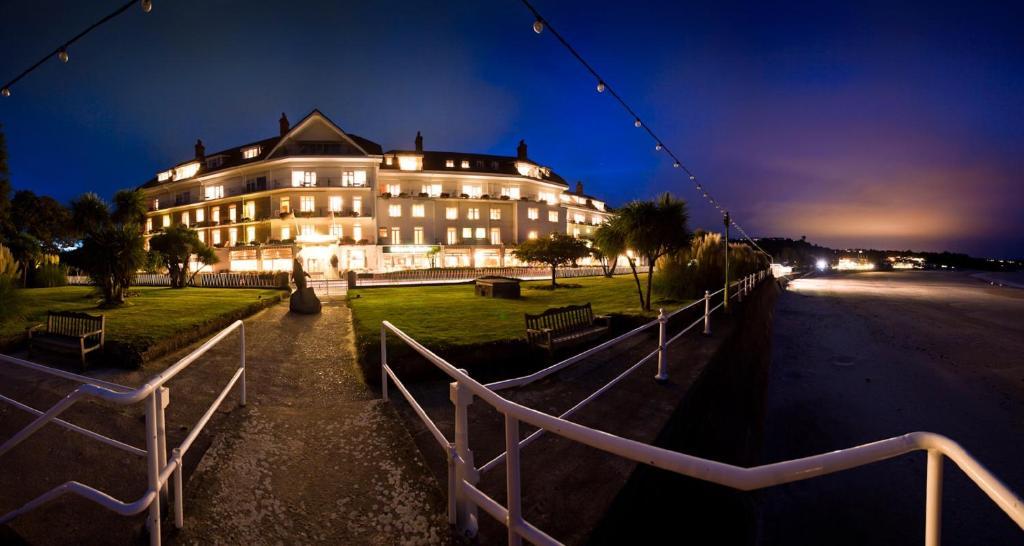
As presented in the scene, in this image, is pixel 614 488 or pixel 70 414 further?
pixel 70 414

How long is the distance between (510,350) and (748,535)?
4.73m

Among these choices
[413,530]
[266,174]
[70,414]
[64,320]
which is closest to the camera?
[413,530]

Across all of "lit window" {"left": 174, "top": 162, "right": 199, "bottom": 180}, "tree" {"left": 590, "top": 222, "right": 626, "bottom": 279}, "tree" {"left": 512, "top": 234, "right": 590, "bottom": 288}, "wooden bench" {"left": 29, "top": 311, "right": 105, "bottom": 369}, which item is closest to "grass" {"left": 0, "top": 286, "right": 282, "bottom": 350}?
"wooden bench" {"left": 29, "top": 311, "right": 105, "bottom": 369}

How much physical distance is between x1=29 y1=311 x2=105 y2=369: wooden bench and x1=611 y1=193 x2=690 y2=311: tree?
1376 cm

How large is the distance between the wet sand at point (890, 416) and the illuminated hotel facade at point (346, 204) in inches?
1437

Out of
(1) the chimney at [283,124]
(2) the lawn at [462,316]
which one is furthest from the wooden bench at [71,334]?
(1) the chimney at [283,124]

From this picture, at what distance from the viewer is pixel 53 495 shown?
2727 mm

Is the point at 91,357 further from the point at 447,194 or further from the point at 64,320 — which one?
the point at 447,194

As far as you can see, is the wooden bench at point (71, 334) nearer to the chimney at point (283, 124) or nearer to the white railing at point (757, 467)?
the white railing at point (757, 467)

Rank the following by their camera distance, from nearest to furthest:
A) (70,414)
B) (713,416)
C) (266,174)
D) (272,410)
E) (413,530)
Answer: (413,530) → (70,414) → (272,410) → (713,416) → (266,174)

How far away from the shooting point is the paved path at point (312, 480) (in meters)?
3.12

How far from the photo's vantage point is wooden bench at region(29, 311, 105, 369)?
7645 mm

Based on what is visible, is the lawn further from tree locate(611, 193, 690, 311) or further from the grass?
the grass

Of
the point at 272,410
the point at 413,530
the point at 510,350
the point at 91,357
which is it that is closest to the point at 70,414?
the point at 272,410
